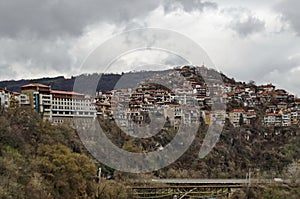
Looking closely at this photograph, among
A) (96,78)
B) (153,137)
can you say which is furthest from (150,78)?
(153,137)

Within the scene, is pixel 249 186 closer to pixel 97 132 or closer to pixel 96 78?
pixel 97 132

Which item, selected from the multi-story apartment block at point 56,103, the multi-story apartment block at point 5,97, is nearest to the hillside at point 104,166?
the multi-story apartment block at point 56,103

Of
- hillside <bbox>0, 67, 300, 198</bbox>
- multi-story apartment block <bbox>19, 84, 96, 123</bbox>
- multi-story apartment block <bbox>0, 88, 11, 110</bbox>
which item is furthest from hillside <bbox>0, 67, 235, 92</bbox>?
multi-story apartment block <bbox>0, 88, 11, 110</bbox>

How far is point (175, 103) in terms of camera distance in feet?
100

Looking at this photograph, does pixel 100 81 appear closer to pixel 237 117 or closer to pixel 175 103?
pixel 175 103

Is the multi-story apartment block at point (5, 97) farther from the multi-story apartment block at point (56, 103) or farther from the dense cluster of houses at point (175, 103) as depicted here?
the multi-story apartment block at point (56, 103)

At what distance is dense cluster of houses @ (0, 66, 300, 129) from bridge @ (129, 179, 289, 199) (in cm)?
682

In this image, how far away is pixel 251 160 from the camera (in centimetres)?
2608

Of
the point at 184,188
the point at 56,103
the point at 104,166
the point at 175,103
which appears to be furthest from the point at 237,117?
the point at 184,188

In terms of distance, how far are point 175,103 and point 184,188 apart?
1382 centimetres

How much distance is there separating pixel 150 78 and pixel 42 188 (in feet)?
70.9

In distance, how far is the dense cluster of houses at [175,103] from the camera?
76.0ft

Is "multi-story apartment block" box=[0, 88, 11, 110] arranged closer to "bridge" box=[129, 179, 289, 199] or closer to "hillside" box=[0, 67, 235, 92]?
"hillside" box=[0, 67, 235, 92]

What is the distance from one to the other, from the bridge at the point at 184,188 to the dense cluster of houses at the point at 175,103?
6823 millimetres
